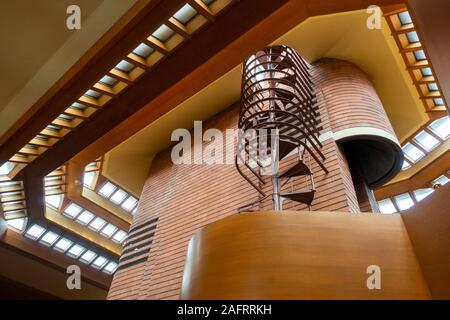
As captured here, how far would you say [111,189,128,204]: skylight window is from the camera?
11.9m

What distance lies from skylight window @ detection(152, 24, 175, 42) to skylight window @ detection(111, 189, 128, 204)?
7.21 meters

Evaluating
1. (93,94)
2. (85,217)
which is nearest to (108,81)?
(93,94)

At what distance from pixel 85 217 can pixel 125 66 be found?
312 inches

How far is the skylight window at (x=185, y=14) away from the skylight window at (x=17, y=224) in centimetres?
931

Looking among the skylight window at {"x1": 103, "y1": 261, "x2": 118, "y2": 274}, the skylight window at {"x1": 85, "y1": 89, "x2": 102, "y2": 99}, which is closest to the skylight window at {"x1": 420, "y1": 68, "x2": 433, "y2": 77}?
the skylight window at {"x1": 85, "y1": 89, "x2": 102, "y2": 99}

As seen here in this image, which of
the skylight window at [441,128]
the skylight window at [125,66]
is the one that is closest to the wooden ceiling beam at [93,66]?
the skylight window at [125,66]

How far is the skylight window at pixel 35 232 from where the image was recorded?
11.7 m

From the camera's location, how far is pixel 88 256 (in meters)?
13.7

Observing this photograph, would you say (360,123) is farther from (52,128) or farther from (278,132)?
(52,128)

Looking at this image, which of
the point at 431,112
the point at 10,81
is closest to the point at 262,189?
the point at 10,81

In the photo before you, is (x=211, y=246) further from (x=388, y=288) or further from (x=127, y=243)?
(x=127, y=243)

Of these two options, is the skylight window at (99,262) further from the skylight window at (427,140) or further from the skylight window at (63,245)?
the skylight window at (427,140)

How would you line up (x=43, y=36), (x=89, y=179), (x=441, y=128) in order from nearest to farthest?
(x=43, y=36) → (x=441, y=128) → (x=89, y=179)

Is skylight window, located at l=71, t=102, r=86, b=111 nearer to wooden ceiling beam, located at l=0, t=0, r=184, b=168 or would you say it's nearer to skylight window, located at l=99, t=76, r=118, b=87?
wooden ceiling beam, located at l=0, t=0, r=184, b=168
